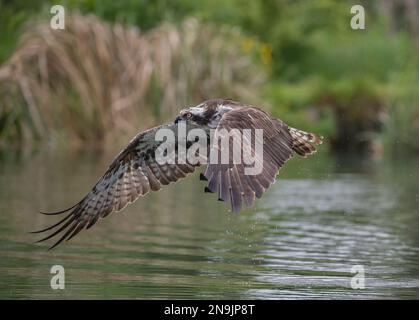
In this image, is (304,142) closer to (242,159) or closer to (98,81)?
(242,159)

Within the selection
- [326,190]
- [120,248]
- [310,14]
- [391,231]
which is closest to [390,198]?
[326,190]

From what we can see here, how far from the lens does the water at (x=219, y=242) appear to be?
8789 mm

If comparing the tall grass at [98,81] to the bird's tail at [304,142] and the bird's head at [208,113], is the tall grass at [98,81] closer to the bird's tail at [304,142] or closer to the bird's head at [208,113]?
the bird's tail at [304,142]

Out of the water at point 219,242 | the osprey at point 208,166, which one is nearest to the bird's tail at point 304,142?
the osprey at point 208,166

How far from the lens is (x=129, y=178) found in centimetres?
1047

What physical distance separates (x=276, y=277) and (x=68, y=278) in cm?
172

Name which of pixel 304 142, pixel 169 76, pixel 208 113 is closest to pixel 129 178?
pixel 208 113

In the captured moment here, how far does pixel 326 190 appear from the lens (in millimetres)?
16516

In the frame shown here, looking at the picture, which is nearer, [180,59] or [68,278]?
[68,278]

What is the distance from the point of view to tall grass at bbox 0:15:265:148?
2159 cm

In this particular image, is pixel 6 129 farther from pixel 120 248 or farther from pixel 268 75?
pixel 120 248

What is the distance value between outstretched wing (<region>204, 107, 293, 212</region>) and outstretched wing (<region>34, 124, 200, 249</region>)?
3.82 ft

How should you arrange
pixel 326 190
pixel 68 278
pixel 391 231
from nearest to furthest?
pixel 68 278, pixel 391 231, pixel 326 190
